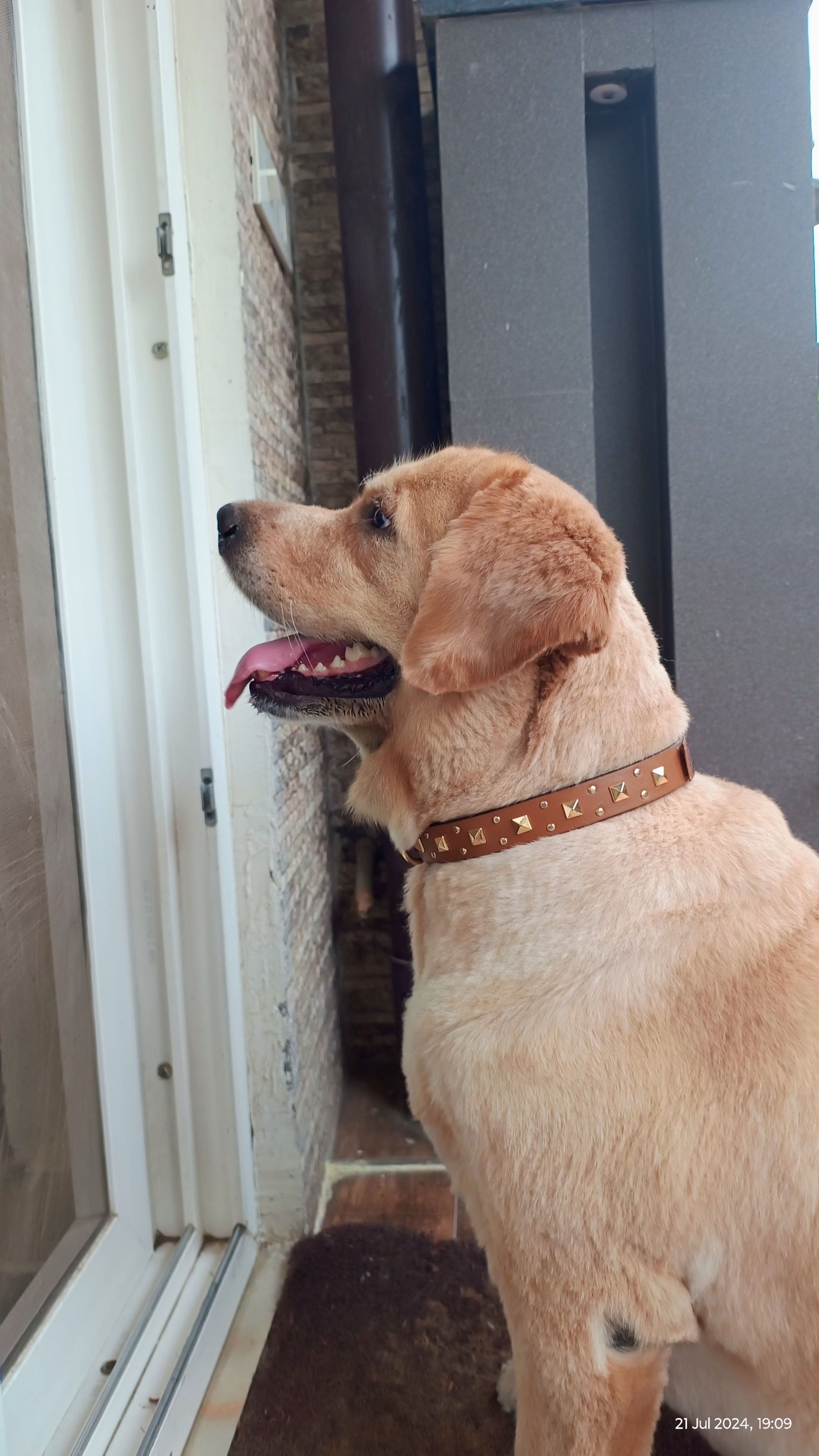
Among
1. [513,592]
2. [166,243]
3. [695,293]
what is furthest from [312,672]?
[695,293]

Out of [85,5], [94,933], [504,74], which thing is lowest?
[94,933]

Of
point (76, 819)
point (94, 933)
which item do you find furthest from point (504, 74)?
point (94, 933)

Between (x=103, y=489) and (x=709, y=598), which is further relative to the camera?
(x=709, y=598)

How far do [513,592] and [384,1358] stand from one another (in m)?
1.46

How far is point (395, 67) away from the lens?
7.00 ft

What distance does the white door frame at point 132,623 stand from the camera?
137 centimetres

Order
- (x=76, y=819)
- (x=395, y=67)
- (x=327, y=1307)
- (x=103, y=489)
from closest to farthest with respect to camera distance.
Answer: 1. (x=76, y=819)
2. (x=103, y=489)
3. (x=327, y=1307)
4. (x=395, y=67)

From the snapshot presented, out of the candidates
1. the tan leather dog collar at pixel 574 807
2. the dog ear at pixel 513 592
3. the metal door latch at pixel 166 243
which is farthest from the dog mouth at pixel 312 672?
the metal door latch at pixel 166 243

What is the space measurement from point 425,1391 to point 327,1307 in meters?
0.26

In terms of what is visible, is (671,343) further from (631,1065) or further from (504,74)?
(631,1065)

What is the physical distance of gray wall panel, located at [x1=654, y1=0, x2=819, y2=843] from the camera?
78.2 inches

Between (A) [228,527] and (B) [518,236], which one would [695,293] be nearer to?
(B) [518,236]

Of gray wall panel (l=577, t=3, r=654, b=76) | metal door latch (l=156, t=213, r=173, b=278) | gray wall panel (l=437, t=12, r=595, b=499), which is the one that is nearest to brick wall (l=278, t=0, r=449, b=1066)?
gray wall panel (l=437, t=12, r=595, b=499)

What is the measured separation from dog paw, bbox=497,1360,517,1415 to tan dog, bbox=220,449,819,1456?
1.43ft
